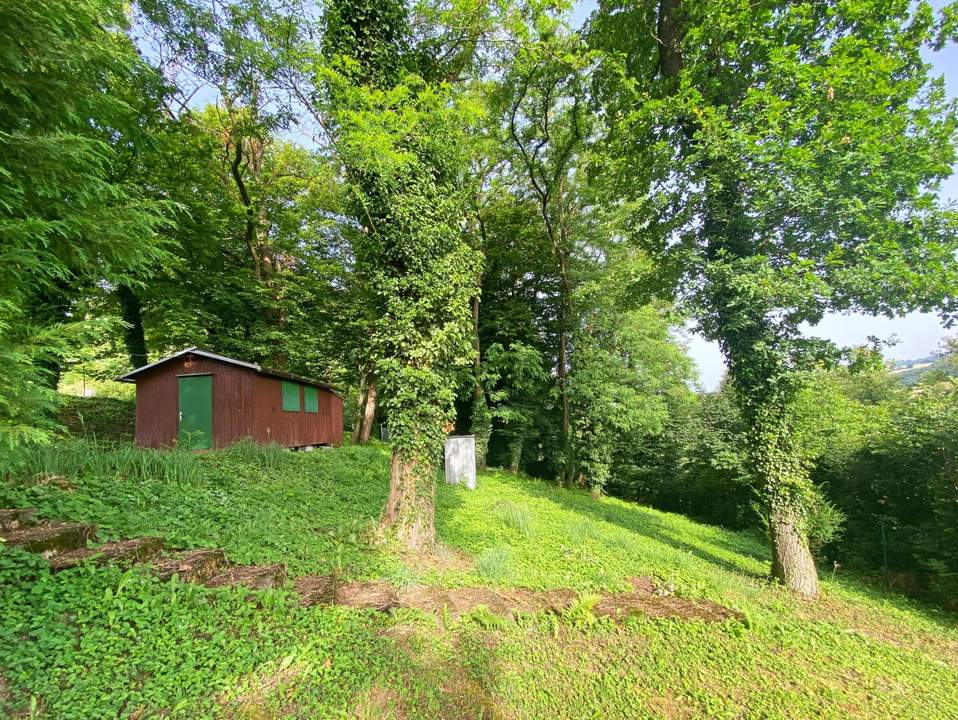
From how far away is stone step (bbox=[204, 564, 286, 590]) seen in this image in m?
3.30

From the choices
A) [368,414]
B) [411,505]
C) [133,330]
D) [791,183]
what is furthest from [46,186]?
[368,414]

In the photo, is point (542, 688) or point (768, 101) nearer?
point (542, 688)

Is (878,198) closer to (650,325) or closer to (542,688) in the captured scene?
(542,688)

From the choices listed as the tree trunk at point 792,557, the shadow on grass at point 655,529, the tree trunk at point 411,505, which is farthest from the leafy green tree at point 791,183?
the tree trunk at point 411,505

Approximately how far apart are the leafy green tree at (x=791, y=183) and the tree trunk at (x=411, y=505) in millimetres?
4946

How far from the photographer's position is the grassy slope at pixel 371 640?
2.32m

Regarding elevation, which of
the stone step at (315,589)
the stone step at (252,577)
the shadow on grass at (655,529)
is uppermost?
the stone step at (252,577)

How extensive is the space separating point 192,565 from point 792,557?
7.42 metres

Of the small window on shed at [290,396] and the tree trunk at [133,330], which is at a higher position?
the tree trunk at [133,330]

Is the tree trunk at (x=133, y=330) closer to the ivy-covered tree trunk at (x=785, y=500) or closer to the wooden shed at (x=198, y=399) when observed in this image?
the wooden shed at (x=198, y=399)

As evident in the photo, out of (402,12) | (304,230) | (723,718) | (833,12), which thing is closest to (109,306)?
(304,230)

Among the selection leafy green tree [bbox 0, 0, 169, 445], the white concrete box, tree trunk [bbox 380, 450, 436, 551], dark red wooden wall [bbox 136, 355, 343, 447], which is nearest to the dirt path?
tree trunk [bbox 380, 450, 436, 551]

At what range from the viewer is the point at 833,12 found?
207 inches

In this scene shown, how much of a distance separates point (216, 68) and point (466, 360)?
426 inches
